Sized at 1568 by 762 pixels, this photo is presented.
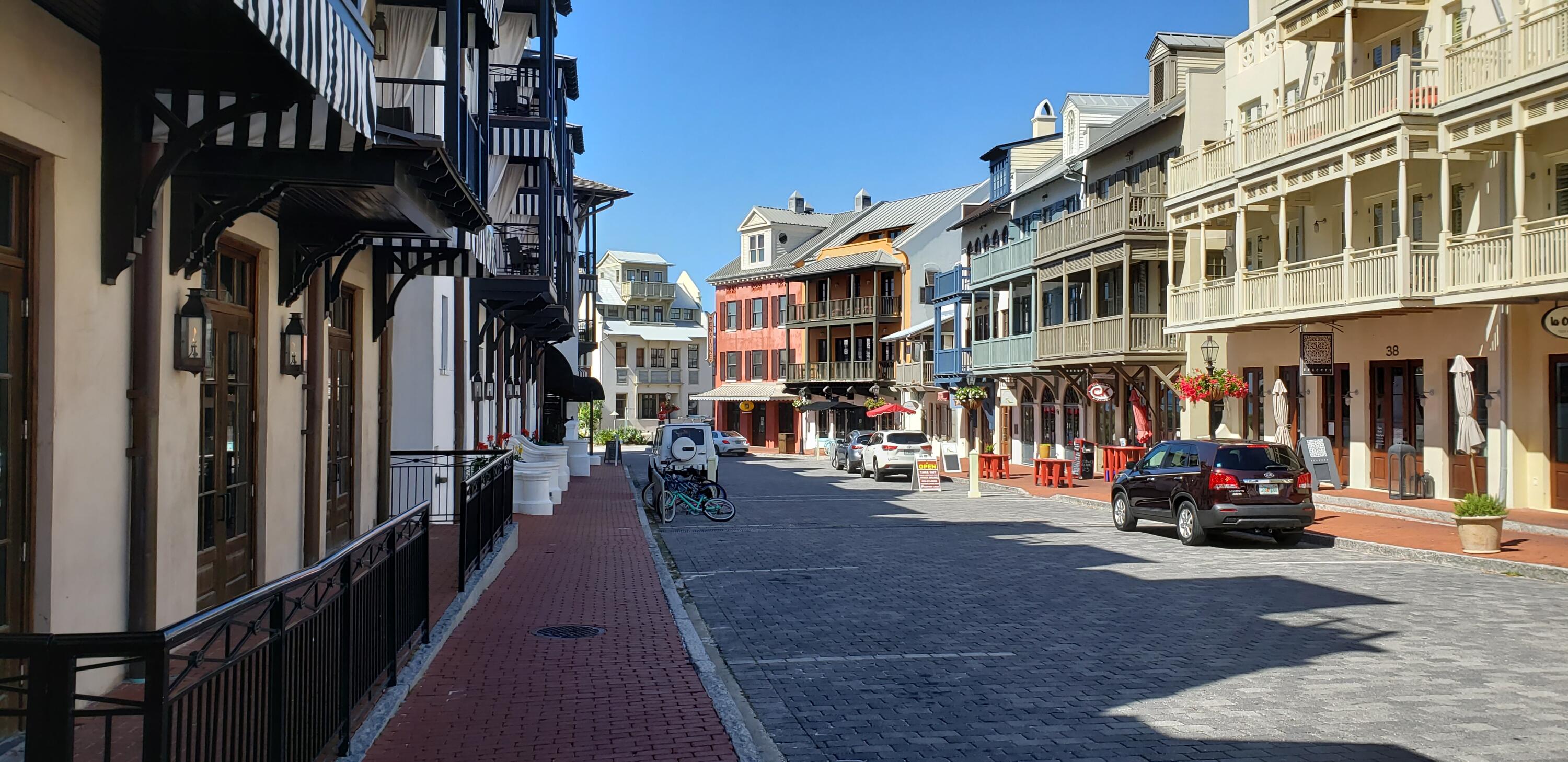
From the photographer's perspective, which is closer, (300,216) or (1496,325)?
(300,216)

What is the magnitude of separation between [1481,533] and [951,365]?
34432 millimetres

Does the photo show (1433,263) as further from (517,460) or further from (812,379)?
(812,379)

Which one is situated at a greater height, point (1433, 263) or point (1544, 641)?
point (1433, 263)

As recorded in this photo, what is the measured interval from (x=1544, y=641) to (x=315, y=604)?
9.70 metres

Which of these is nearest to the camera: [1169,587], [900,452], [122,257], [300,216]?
[122,257]

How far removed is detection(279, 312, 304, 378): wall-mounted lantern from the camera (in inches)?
415

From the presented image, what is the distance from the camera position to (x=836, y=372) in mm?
65812

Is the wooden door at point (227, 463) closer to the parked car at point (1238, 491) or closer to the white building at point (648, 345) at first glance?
the parked car at point (1238, 491)

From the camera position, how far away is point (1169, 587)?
13680 mm

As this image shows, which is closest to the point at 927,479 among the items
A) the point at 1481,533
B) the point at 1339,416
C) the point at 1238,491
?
the point at 1339,416

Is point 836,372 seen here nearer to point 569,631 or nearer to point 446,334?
point 446,334

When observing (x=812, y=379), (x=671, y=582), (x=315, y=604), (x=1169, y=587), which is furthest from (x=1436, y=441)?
(x=812, y=379)

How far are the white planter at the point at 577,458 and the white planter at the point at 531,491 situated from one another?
14700 mm

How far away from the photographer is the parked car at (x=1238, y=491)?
698 inches
